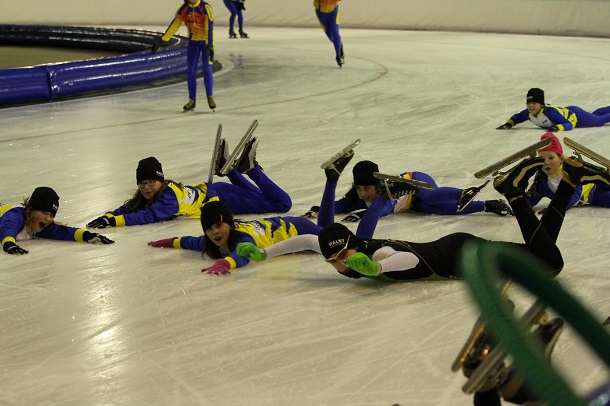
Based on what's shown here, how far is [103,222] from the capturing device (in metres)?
5.49

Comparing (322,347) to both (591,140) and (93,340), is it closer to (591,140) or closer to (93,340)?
(93,340)

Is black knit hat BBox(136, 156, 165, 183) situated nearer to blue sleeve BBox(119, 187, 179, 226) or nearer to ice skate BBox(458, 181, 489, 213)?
blue sleeve BBox(119, 187, 179, 226)

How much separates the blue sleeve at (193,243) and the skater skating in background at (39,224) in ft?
1.57

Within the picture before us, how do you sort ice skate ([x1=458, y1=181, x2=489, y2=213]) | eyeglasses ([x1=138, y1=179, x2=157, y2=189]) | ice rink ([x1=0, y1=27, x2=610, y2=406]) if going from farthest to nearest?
eyeglasses ([x1=138, y1=179, x2=157, y2=189]), ice skate ([x1=458, y1=181, x2=489, y2=213]), ice rink ([x1=0, y1=27, x2=610, y2=406])

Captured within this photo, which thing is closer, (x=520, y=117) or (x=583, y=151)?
(x=583, y=151)

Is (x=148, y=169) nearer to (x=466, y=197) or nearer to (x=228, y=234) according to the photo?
(x=228, y=234)

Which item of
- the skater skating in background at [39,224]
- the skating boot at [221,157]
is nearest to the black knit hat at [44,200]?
the skater skating in background at [39,224]

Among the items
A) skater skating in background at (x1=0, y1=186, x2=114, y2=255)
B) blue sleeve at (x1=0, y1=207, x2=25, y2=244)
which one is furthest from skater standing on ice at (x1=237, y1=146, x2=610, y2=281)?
blue sleeve at (x1=0, y1=207, x2=25, y2=244)

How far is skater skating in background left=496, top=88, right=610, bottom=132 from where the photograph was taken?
836cm

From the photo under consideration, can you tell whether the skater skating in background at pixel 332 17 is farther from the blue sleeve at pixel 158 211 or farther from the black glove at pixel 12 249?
the black glove at pixel 12 249

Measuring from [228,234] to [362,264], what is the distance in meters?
0.90

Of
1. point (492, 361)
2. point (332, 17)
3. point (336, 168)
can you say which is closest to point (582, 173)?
point (336, 168)

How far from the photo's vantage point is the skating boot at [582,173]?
4.13 meters

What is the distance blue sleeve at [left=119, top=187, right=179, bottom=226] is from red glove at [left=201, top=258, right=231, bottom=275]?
3.43 feet
